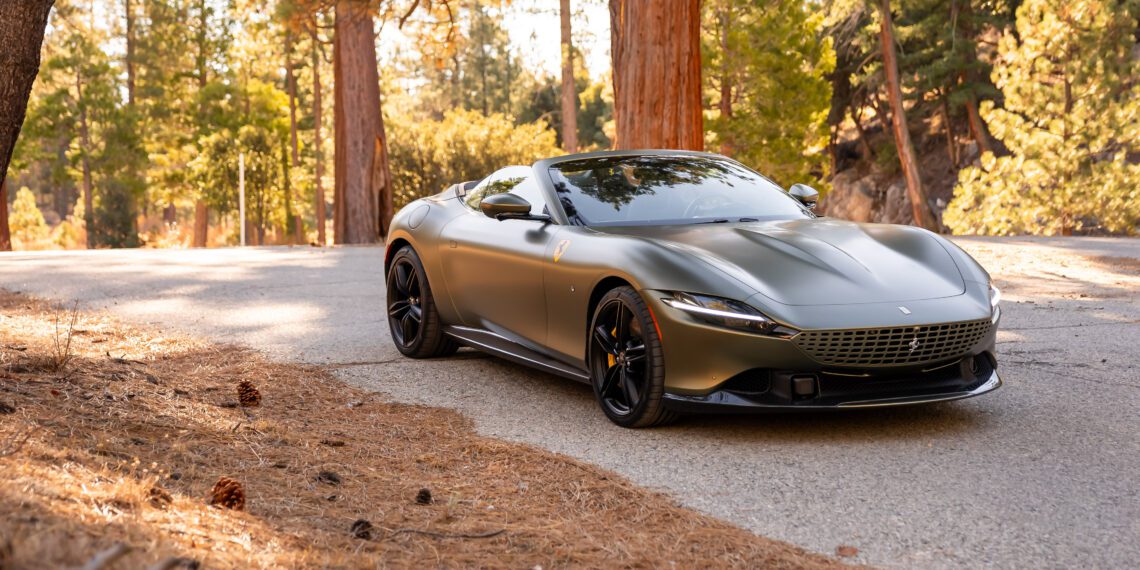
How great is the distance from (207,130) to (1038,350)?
44.9 m

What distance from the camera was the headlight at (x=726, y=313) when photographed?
4.95 metres

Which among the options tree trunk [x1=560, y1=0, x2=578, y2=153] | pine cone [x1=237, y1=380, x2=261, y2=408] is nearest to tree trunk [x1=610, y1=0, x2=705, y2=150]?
pine cone [x1=237, y1=380, x2=261, y2=408]

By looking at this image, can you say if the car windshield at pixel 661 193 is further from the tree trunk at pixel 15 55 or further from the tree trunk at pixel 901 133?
the tree trunk at pixel 901 133

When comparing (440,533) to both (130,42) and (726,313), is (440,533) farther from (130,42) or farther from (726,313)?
(130,42)

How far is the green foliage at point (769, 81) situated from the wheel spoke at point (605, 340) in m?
32.9

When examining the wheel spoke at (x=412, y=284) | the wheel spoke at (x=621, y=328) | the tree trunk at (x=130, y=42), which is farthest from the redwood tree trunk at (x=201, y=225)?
the wheel spoke at (x=621, y=328)

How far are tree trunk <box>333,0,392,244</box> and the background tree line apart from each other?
47 mm

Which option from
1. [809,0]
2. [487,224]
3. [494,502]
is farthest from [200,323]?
[809,0]

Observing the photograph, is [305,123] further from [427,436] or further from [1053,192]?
[427,436]

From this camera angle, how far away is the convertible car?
5008 mm

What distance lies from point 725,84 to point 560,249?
34.1 m

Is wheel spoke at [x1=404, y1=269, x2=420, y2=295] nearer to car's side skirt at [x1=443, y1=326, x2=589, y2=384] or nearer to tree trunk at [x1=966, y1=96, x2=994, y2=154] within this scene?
car's side skirt at [x1=443, y1=326, x2=589, y2=384]

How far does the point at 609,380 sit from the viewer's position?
565cm

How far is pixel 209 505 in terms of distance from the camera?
12.0 ft
